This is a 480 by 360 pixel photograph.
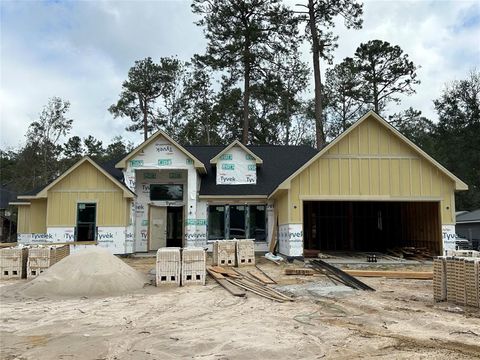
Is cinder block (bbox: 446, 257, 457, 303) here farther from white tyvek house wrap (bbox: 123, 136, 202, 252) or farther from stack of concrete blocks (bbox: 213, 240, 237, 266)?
white tyvek house wrap (bbox: 123, 136, 202, 252)

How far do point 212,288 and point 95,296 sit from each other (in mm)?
2998

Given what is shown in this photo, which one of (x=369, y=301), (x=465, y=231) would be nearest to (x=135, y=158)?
(x=369, y=301)

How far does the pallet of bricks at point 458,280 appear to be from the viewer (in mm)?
9102

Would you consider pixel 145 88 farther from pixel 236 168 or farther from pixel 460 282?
pixel 460 282

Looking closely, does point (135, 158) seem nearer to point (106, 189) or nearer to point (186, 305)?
point (106, 189)

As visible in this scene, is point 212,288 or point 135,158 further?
point 135,158

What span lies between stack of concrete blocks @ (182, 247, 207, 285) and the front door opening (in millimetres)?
9305

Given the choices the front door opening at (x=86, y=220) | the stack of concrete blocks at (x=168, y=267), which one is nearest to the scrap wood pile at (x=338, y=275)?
the stack of concrete blocks at (x=168, y=267)

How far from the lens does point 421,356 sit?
584 cm

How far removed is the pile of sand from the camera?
36.7ft

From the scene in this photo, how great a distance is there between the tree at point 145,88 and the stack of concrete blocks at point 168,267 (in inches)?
1200

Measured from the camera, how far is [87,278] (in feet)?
37.6

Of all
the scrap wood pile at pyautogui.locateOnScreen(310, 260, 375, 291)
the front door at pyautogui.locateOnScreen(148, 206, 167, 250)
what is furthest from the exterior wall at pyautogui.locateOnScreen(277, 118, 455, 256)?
the front door at pyautogui.locateOnScreen(148, 206, 167, 250)

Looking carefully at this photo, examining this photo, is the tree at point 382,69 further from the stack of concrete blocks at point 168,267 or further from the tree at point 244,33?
the stack of concrete blocks at point 168,267
